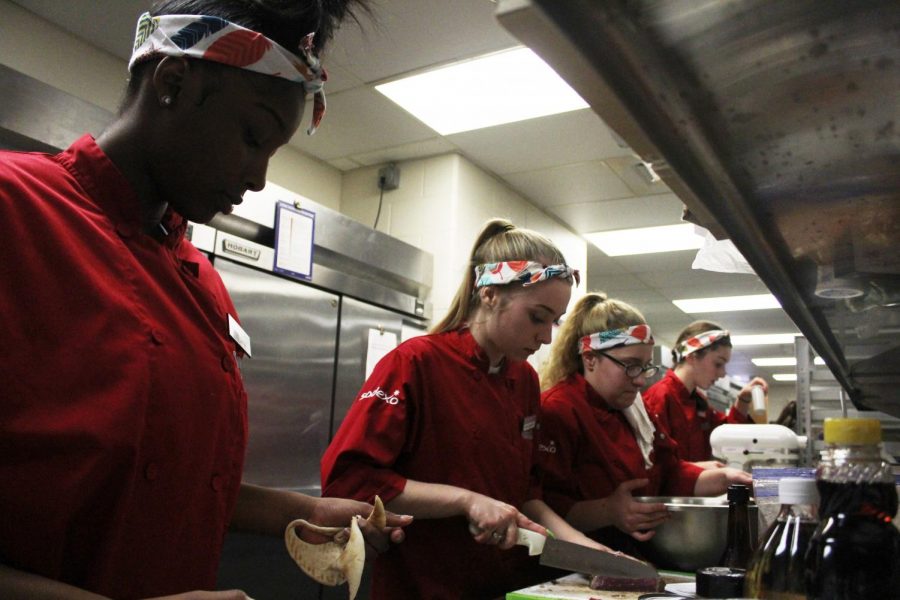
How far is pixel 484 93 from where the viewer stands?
3236mm


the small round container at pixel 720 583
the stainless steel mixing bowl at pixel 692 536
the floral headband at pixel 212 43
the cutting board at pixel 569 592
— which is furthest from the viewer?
the stainless steel mixing bowl at pixel 692 536

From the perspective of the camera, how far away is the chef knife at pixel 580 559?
54.2 inches

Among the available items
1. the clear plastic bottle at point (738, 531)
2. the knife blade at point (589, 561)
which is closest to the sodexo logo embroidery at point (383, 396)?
the knife blade at point (589, 561)

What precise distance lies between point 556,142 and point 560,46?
3.26 meters

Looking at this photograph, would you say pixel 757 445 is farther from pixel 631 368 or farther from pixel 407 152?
pixel 407 152

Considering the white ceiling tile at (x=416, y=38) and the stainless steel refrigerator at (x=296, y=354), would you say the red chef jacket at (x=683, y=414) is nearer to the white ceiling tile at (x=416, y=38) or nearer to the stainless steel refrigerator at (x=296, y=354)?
the stainless steel refrigerator at (x=296, y=354)

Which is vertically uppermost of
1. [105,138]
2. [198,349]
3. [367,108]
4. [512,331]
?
[367,108]

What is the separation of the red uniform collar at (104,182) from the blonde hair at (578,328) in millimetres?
1705

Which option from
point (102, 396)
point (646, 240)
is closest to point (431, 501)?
point (102, 396)

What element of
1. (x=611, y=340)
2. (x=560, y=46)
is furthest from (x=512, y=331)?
(x=560, y=46)

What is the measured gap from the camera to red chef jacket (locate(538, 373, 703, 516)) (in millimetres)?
2100

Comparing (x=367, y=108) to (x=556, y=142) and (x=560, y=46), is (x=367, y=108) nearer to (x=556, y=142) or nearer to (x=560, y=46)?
(x=556, y=142)

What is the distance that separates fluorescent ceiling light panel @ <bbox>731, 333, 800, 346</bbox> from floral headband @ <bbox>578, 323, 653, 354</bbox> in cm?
779

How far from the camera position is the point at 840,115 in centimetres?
75
